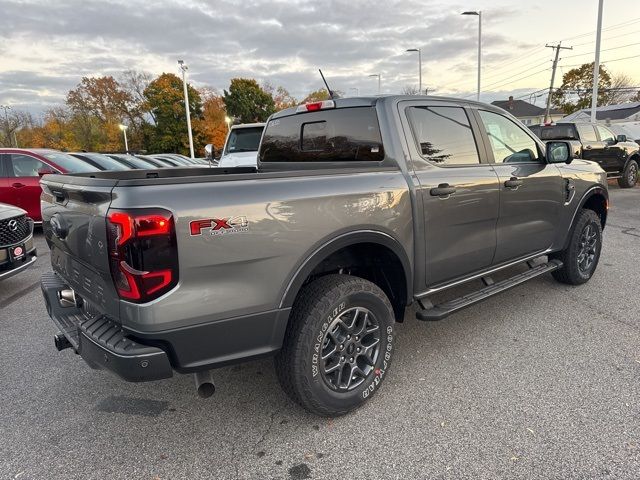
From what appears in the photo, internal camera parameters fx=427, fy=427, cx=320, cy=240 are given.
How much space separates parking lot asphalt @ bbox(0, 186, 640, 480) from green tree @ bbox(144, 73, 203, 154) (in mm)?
52209

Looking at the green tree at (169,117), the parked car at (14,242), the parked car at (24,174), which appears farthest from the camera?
the green tree at (169,117)

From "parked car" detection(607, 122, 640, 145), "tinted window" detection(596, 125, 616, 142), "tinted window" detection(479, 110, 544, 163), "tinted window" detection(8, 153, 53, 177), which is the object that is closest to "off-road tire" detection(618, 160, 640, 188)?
"tinted window" detection(596, 125, 616, 142)

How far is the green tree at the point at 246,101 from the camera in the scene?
57.4 metres

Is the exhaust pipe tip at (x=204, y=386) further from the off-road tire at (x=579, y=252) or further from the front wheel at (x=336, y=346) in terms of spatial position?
the off-road tire at (x=579, y=252)

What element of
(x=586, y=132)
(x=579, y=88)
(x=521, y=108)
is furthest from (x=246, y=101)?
(x=586, y=132)

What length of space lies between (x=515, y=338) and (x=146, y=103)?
2346 inches

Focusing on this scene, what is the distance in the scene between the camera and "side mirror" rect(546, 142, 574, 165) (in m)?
3.91

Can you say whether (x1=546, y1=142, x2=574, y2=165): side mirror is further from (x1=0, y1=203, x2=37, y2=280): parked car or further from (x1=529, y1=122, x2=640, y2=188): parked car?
(x1=529, y1=122, x2=640, y2=188): parked car

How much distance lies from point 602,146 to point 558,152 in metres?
10.1

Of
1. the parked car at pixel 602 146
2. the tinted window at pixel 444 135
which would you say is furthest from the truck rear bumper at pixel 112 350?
the parked car at pixel 602 146

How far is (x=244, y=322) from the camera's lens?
2102mm

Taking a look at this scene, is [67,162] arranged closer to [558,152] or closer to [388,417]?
[388,417]

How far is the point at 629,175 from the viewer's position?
41.8ft

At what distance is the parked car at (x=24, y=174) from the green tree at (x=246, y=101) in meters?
50.1
